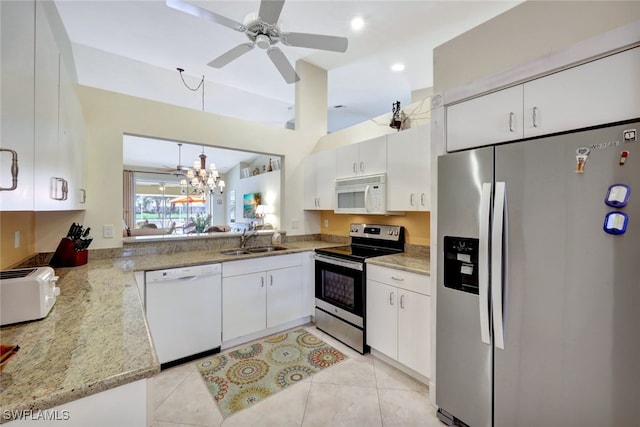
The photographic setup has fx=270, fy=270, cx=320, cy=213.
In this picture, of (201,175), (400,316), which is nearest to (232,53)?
(400,316)

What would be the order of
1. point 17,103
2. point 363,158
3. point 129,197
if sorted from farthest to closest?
point 129,197
point 363,158
point 17,103

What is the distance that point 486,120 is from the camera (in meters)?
1.60

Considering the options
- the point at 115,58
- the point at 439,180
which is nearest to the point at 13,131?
the point at 439,180

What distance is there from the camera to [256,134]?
11.0ft

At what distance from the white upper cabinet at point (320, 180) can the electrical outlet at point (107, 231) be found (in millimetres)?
2152

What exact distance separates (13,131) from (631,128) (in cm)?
223

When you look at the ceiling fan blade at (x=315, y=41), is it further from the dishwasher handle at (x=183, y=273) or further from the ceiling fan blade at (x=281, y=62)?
the dishwasher handle at (x=183, y=273)

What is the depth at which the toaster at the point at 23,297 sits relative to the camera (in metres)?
1.06

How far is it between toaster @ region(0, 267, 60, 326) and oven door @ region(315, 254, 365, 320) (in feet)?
6.85

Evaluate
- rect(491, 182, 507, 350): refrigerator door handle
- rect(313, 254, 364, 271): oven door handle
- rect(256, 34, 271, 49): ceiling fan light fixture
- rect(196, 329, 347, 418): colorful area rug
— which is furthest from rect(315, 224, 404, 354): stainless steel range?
rect(256, 34, 271, 49): ceiling fan light fixture

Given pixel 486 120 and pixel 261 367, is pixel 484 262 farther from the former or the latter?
pixel 261 367

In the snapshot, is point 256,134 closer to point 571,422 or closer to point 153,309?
point 153,309

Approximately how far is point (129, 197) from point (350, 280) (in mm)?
9124

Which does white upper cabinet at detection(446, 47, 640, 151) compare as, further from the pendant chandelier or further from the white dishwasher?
the pendant chandelier
